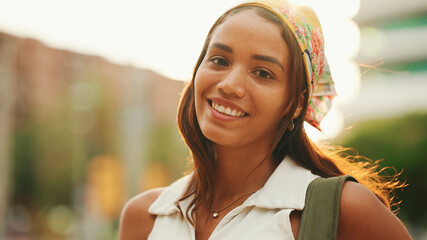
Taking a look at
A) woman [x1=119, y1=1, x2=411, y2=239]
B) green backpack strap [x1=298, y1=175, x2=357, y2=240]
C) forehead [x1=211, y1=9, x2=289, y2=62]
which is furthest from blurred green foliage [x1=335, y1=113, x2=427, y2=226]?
green backpack strap [x1=298, y1=175, x2=357, y2=240]

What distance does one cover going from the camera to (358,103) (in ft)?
119

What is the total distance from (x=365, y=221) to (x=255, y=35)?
851 mm

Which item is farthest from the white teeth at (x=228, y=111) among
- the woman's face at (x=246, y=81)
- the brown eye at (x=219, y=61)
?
the brown eye at (x=219, y=61)

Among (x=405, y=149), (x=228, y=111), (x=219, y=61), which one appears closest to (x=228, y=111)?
(x=228, y=111)

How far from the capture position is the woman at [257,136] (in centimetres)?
217

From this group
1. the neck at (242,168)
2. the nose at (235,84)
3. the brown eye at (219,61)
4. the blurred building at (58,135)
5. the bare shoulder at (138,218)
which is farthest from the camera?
the blurred building at (58,135)

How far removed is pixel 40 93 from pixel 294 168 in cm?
3892

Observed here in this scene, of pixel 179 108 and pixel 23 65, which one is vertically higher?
pixel 179 108

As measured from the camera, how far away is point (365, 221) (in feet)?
6.45

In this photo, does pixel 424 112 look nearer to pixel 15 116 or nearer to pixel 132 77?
pixel 132 77

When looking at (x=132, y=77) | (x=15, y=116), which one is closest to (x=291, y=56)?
(x=132, y=77)

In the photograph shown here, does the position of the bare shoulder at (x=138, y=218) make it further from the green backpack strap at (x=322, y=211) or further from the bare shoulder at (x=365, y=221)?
the bare shoulder at (x=365, y=221)

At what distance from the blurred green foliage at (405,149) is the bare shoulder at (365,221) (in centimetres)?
1630

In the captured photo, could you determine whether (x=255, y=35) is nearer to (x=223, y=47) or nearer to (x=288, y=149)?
(x=223, y=47)
